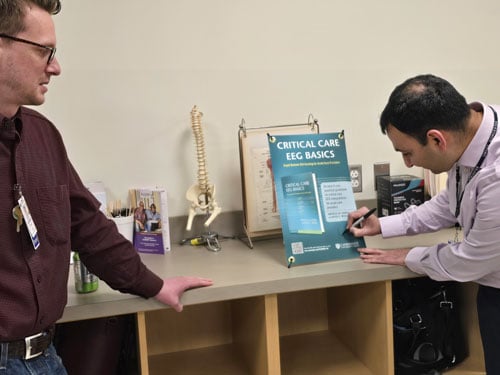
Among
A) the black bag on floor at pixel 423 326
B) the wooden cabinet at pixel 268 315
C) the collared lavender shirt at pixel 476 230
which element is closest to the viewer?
the collared lavender shirt at pixel 476 230

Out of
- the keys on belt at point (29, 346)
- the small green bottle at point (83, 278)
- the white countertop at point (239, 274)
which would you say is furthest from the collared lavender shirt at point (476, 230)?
the keys on belt at point (29, 346)

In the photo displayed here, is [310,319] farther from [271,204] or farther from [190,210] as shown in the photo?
[190,210]

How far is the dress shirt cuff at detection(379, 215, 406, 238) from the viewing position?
173cm

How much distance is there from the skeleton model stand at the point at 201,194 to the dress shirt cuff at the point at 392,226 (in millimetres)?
564

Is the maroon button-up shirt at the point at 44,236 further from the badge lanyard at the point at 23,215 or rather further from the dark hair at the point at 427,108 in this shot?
the dark hair at the point at 427,108

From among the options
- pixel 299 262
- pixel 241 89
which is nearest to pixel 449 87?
pixel 299 262

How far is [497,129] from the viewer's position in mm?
1394

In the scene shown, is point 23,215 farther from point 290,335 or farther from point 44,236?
point 290,335

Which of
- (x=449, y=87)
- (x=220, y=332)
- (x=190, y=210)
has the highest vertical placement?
(x=449, y=87)

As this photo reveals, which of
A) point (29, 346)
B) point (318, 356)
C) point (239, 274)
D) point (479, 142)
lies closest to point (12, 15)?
point (29, 346)

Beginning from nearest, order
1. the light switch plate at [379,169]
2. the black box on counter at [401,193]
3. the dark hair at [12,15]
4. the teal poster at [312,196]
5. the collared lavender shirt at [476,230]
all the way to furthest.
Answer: the dark hair at [12,15], the collared lavender shirt at [476,230], the teal poster at [312,196], the black box on counter at [401,193], the light switch plate at [379,169]

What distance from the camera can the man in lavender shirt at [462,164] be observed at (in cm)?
136

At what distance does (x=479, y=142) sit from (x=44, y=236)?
3.60 feet

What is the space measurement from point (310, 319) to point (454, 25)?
4.41 feet
